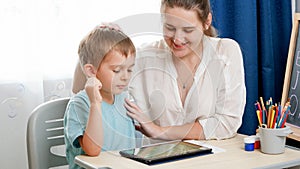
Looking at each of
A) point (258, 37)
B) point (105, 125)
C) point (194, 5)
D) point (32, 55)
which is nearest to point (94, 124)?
point (105, 125)

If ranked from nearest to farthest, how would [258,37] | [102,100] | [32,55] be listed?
[102,100], [32,55], [258,37]

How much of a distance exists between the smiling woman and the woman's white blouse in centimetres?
68

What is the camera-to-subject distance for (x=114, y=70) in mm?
1381

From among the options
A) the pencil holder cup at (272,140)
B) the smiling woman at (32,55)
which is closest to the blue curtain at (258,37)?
the smiling woman at (32,55)

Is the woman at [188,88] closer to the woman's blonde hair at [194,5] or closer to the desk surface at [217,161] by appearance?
the woman's blonde hair at [194,5]

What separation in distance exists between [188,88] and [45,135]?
48 cm

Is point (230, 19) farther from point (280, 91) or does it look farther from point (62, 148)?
point (62, 148)

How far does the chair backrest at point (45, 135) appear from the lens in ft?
5.46

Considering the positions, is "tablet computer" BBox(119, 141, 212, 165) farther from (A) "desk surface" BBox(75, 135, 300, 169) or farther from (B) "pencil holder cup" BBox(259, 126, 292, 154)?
(B) "pencil holder cup" BBox(259, 126, 292, 154)

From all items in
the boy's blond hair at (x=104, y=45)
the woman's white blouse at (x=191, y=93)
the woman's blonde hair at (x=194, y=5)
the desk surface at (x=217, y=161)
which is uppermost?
the woman's blonde hair at (x=194, y=5)

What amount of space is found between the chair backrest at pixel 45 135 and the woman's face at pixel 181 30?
0.43 meters

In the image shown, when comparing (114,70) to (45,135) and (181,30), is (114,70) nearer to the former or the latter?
(181,30)

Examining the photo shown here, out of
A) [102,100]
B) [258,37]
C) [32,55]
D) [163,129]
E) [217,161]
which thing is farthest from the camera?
[258,37]

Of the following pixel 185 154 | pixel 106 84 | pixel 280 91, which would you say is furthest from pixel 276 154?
pixel 280 91
